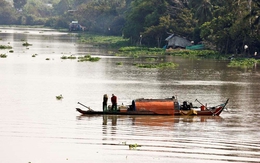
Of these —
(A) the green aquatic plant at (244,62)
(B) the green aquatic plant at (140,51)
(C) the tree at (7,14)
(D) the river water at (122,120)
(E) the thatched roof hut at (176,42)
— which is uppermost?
(C) the tree at (7,14)

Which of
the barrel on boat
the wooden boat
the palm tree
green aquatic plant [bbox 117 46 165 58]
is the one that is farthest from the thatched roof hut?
the barrel on boat

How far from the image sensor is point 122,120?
94.1 ft

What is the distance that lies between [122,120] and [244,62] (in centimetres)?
3143

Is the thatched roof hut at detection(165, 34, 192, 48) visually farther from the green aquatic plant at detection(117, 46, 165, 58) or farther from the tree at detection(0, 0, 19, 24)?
the tree at detection(0, 0, 19, 24)

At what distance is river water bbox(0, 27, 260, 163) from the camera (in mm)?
21125

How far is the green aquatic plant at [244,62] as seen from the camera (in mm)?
56719

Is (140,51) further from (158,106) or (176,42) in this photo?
(158,106)

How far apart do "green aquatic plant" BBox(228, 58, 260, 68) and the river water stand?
3447 mm

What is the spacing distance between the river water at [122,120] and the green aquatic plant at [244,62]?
11.3 ft

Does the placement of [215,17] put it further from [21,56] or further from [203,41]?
[21,56]

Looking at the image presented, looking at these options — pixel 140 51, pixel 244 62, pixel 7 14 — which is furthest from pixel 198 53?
pixel 7 14

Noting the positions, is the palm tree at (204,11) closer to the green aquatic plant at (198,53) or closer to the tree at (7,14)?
the green aquatic plant at (198,53)

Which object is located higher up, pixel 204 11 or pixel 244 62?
pixel 204 11

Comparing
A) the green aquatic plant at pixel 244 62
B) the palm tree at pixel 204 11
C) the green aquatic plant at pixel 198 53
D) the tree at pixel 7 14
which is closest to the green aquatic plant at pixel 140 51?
the green aquatic plant at pixel 198 53
